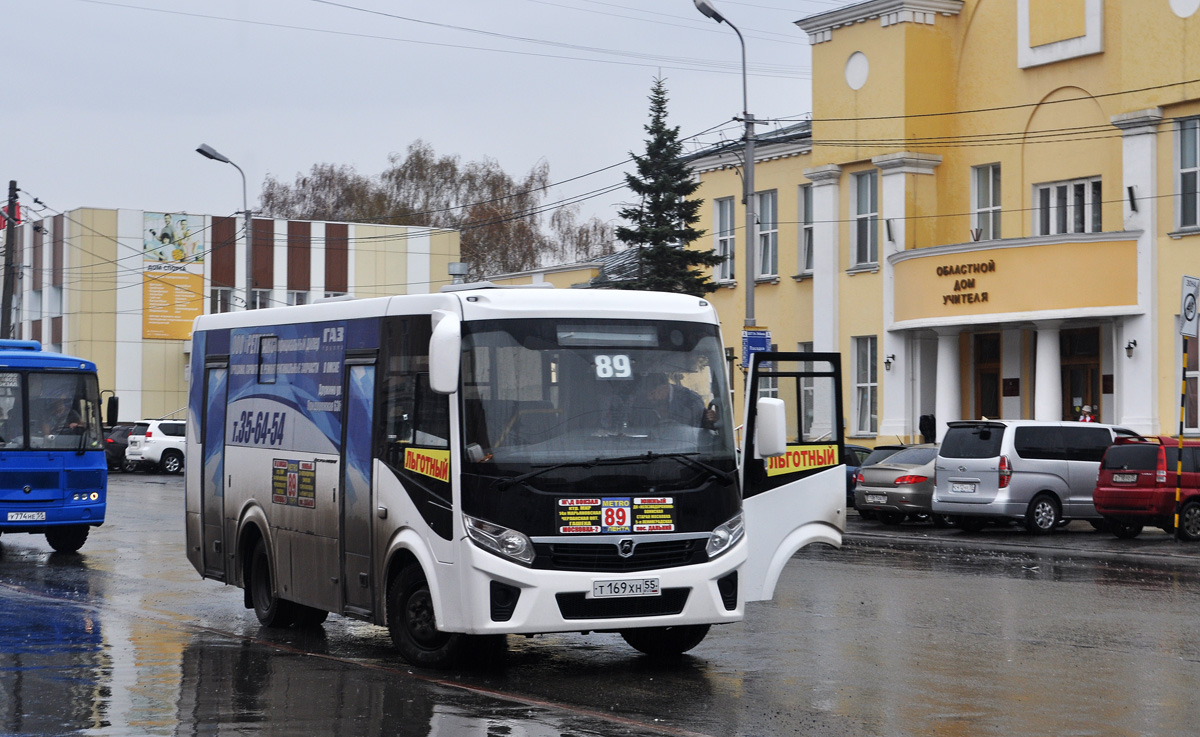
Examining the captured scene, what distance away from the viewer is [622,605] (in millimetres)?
10250

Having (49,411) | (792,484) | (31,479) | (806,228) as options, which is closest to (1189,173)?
(806,228)

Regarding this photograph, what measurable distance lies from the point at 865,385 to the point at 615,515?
2974 centimetres

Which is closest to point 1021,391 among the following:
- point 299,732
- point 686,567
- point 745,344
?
point 745,344

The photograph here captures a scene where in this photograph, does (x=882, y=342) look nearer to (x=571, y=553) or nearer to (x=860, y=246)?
(x=860, y=246)

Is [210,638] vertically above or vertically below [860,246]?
below

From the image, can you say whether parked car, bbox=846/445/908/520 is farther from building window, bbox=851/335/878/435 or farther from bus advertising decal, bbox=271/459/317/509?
bus advertising decal, bbox=271/459/317/509

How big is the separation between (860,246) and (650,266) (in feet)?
20.5

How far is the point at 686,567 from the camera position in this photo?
412 inches

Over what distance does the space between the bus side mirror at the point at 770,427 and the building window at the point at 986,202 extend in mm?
27075

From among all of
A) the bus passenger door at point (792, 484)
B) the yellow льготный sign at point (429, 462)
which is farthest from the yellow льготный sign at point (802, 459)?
the yellow льготный sign at point (429, 462)

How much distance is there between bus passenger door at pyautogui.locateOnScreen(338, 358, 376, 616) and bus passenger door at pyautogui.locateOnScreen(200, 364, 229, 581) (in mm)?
2637

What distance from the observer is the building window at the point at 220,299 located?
6625 cm

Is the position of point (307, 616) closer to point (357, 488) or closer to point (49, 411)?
point (357, 488)

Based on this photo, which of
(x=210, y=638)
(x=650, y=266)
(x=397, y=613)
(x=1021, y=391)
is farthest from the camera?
(x=650, y=266)
